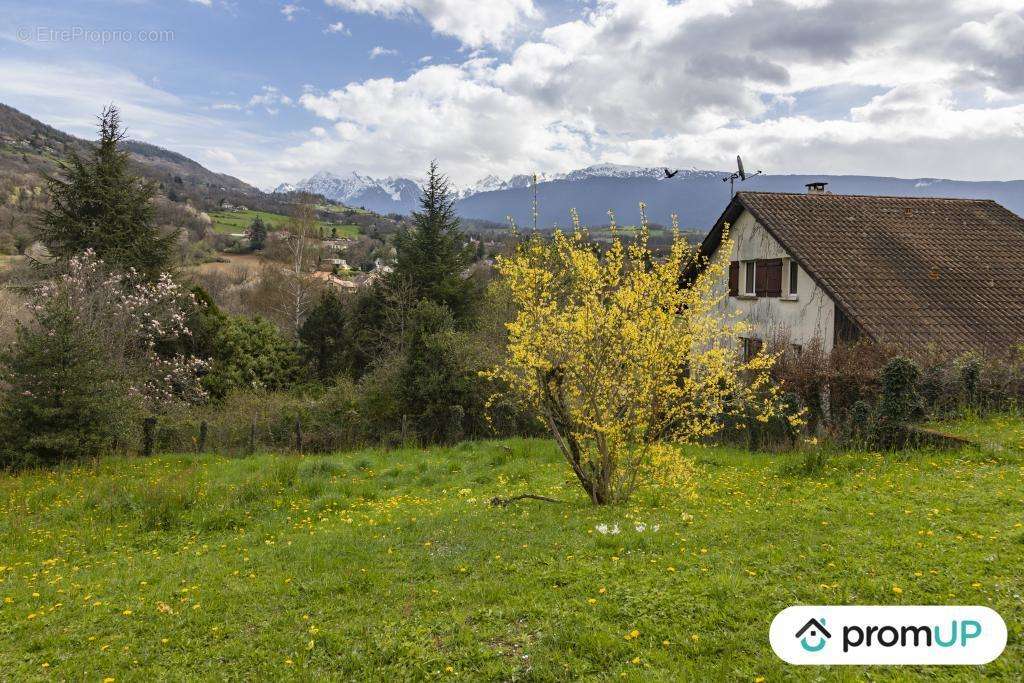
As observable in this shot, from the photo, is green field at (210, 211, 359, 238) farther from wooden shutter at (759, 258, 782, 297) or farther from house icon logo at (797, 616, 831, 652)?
house icon logo at (797, 616, 831, 652)

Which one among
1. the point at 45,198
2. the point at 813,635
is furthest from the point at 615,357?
the point at 45,198

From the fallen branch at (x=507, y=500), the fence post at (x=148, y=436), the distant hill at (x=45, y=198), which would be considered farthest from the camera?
the distant hill at (x=45, y=198)

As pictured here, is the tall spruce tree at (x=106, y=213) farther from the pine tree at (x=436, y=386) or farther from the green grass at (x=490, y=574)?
the green grass at (x=490, y=574)

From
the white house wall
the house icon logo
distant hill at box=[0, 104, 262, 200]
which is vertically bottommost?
the house icon logo

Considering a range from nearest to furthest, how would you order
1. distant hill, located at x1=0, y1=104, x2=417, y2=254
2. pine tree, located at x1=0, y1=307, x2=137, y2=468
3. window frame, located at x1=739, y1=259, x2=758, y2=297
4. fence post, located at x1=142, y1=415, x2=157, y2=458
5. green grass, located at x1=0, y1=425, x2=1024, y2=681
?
1. green grass, located at x1=0, y1=425, x2=1024, y2=681
2. pine tree, located at x1=0, y1=307, x2=137, y2=468
3. fence post, located at x1=142, y1=415, x2=157, y2=458
4. window frame, located at x1=739, y1=259, x2=758, y2=297
5. distant hill, located at x1=0, y1=104, x2=417, y2=254

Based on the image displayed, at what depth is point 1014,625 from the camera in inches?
176

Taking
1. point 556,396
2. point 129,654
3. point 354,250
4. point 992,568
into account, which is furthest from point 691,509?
point 354,250

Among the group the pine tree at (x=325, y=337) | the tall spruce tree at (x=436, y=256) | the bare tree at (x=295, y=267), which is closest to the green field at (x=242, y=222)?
Result: the bare tree at (x=295, y=267)

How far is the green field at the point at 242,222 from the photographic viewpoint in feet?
246

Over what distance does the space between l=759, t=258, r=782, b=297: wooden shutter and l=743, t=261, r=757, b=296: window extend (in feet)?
3.05

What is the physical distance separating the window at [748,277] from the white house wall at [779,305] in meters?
0.17

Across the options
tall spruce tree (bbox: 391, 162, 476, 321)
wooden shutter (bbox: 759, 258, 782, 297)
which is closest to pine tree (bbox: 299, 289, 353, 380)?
tall spruce tree (bbox: 391, 162, 476, 321)

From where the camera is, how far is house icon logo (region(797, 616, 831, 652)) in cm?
457

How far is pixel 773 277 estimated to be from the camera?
824 inches
